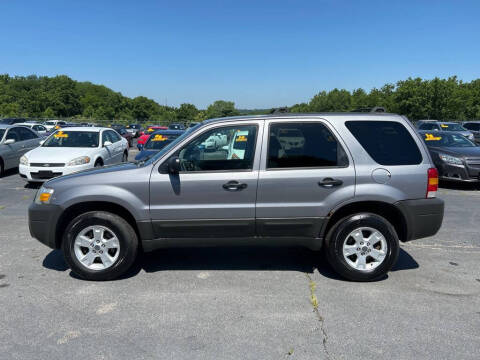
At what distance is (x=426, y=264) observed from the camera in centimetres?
483

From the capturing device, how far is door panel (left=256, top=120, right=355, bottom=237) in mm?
4129

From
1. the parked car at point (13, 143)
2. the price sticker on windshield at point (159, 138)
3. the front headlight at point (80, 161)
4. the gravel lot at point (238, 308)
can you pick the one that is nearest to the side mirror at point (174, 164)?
the gravel lot at point (238, 308)

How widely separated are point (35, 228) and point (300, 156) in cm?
298

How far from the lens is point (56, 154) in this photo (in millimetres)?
9828

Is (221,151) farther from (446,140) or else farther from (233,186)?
(446,140)

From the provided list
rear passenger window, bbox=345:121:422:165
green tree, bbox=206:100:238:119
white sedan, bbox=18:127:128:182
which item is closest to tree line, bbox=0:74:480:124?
green tree, bbox=206:100:238:119

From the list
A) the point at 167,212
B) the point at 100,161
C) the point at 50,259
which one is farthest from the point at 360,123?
the point at 100,161

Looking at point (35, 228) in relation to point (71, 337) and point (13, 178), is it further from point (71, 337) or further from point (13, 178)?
point (13, 178)

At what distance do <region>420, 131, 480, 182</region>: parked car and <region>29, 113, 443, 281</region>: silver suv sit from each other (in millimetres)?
6843

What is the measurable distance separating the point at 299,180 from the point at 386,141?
109 centimetres

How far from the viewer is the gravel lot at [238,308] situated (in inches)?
118

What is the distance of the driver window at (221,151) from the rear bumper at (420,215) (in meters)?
1.71

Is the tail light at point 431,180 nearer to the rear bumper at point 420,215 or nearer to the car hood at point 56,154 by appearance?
the rear bumper at point 420,215

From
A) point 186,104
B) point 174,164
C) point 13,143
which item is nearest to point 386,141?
point 174,164
